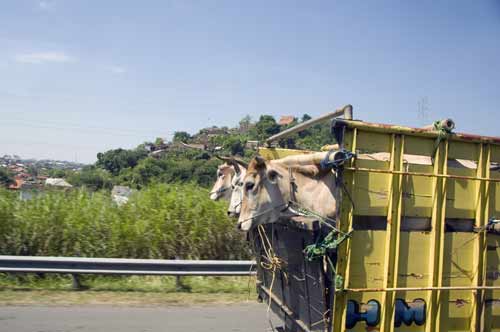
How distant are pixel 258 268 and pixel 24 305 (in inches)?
154

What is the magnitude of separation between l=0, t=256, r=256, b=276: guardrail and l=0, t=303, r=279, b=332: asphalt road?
1.03 m

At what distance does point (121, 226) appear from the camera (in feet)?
32.1

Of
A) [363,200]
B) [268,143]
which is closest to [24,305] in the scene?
[268,143]

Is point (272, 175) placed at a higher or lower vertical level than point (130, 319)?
higher

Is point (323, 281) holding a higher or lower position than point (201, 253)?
higher

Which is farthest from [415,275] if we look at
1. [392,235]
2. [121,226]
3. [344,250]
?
[121,226]

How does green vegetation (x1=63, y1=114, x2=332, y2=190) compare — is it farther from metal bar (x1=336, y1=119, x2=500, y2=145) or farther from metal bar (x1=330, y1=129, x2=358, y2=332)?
metal bar (x1=330, y1=129, x2=358, y2=332)

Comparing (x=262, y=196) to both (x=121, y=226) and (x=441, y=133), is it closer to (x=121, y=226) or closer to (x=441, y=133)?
(x=441, y=133)

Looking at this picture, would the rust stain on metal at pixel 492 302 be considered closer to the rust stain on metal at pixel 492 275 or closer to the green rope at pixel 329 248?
the rust stain on metal at pixel 492 275

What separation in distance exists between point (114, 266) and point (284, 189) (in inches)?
186

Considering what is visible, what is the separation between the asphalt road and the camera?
20.4ft

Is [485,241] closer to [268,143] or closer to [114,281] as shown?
[268,143]

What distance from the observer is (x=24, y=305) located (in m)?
7.03

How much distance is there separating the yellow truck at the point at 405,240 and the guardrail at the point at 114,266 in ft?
12.6
